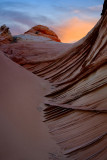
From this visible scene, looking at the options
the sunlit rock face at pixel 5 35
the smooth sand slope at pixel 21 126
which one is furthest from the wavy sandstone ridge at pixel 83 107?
the sunlit rock face at pixel 5 35

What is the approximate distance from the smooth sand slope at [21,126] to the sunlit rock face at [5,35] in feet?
12.6

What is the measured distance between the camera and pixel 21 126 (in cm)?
205

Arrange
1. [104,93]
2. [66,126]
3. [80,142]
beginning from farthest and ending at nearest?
[66,126] < [104,93] < [80,142]

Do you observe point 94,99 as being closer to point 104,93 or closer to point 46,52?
point 104,93

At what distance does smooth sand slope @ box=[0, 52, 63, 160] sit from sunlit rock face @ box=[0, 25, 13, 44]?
151 inches

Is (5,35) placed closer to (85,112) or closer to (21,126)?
(21,126)

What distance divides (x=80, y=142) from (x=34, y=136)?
635 millimetres

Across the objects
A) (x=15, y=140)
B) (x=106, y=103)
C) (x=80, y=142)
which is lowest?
(x=80, y=142)

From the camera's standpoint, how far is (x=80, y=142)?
200cm

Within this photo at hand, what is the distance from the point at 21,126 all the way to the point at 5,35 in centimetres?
616

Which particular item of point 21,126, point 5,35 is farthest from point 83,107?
point 5,35

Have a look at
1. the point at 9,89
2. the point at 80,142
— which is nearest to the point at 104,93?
the point at 80,142

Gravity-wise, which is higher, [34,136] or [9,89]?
[9,89]

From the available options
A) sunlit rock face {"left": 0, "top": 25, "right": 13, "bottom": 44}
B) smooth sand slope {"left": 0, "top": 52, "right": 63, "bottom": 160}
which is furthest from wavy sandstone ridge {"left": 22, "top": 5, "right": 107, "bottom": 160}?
sunlit rock face {"left": 0, "top": 25, "right": 13, "bottom": 44}
